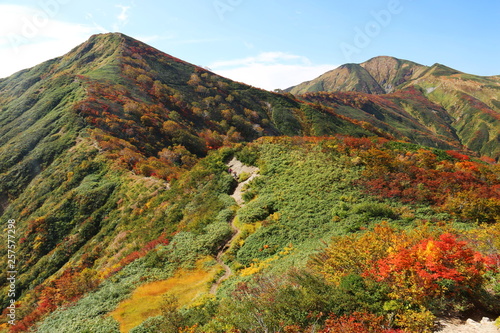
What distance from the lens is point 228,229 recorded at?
2269 cm

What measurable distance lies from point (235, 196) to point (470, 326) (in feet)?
68.1

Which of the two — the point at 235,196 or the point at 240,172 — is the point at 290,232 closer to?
the point at 235,196

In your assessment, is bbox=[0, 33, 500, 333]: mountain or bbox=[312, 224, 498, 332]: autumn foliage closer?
bbox=[312, 224, 498, 332]: autumn foliage

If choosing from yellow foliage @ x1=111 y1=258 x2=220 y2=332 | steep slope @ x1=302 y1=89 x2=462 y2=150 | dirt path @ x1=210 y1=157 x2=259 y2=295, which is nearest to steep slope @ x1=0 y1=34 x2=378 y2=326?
dirt path @ x1=210 y1=157 x2=259 y2=295

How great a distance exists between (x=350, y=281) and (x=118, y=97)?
226 feet

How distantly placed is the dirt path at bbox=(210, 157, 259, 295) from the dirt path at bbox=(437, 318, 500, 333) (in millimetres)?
12007

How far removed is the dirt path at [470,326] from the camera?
9668 millimetres

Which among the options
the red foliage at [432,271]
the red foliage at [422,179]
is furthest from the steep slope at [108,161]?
the red foliage at [432,271]

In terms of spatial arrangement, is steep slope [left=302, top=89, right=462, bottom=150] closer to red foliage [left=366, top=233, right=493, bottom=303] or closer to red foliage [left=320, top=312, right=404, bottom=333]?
red foliage [left=366, top=233, right=493, bottom=303]

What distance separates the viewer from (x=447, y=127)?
19338 cm

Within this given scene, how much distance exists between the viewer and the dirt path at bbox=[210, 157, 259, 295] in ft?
60.7

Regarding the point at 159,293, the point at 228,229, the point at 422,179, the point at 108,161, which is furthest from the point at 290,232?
the point at 108,161

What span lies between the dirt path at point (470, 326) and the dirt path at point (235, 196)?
1201 cm

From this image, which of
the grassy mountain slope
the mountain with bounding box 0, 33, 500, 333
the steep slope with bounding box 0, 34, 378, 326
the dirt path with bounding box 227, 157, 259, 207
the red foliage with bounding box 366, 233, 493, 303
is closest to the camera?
the red foliage with bounding box 366, 233, 493, 303
